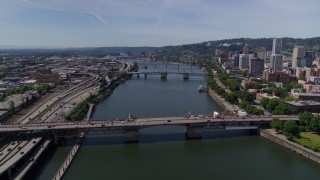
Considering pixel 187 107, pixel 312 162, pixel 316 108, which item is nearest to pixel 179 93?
pixel 187 107

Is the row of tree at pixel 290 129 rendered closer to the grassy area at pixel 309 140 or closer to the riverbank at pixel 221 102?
the grassy area at pixel 309 140

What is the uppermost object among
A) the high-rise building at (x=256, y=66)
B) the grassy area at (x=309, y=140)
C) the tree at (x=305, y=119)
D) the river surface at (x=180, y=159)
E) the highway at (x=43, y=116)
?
the high-rise building at (x=256, y=66)

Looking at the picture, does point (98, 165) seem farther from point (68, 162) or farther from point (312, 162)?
point (312, 162)

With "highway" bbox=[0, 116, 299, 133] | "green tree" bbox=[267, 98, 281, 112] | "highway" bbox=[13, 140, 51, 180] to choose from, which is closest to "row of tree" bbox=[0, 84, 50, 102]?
"highway" bbox=[0, 116, 299, 133]

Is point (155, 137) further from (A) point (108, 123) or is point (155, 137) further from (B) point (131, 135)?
(A) point (108, 123)

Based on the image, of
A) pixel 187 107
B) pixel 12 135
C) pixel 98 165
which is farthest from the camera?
pixel 187 107

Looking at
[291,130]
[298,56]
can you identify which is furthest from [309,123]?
[298,56]

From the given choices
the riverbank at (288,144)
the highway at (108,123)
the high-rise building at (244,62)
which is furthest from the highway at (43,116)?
the high-rise building at (244,62)
